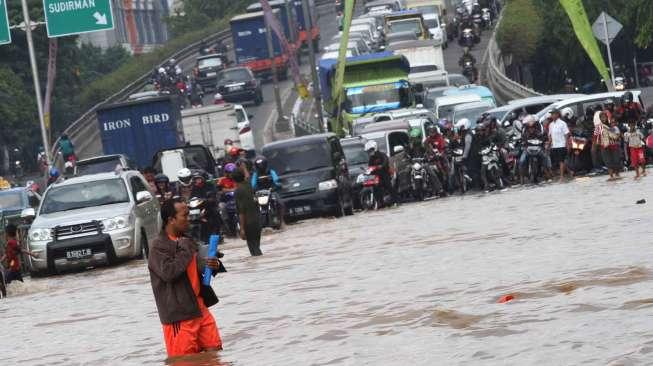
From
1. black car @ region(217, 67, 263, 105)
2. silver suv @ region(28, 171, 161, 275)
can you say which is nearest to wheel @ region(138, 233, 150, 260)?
silver suv @ region(28, 171, 161, 275)

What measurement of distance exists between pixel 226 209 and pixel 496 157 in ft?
19.4

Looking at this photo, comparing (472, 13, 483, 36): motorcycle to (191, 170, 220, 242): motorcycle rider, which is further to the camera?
(472, 13, 483, 36): motorcycle

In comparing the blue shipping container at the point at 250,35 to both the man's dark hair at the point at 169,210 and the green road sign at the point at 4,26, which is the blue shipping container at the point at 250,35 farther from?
the man's dark hair at the point at 169,210

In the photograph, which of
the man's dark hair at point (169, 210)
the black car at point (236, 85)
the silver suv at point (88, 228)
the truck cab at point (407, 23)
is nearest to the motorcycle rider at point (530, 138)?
the silver suv at point (88, 228)

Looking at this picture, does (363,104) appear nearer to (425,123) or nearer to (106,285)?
(425,123)

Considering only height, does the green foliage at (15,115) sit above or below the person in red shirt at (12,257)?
above

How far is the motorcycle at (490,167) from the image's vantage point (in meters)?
35.1

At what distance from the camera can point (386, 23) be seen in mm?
77938

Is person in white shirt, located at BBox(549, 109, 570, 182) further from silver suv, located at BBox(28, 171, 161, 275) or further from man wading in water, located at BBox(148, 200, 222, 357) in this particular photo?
man wading in water, located at BBox(148, 200, 222, 357)

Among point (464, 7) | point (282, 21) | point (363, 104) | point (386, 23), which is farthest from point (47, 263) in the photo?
point (464, 7)

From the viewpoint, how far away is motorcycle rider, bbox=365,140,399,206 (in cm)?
3444

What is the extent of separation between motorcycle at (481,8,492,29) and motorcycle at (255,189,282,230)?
2326 inches

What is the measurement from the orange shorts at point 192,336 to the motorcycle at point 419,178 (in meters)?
22.9

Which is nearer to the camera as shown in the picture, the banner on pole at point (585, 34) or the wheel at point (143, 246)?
the wheel at point (143, 246)
